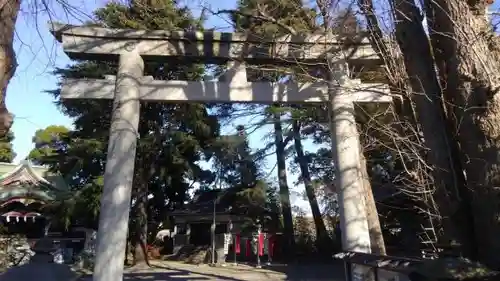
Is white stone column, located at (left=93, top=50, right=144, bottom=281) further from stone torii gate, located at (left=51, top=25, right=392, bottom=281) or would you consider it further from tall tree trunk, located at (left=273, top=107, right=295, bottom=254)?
tall tree trunk, located at (left=273, top=107, right=295, bottom=254)

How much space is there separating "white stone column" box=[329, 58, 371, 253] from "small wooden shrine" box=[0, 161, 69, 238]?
14.7m

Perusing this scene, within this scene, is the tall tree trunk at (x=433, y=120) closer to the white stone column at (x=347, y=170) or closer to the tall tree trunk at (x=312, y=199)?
the white stone column at (x=347, y=170)

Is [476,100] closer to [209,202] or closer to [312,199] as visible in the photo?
[312,199]

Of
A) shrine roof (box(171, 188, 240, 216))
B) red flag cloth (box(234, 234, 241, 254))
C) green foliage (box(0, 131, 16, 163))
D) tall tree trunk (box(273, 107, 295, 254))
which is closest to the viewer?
red flag cloth (box(234, 234, 241, 254))

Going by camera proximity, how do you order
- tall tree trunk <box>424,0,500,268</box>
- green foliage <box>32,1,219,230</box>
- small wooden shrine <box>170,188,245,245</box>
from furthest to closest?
small wooden shrine <box>170,188,245,245</box>
green foliage <box>32,1,219,230</box>
tall tree trunk <box>424,0,500,268</box>

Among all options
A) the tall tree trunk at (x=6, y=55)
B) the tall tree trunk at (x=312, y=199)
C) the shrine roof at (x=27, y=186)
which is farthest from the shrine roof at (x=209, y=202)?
the tall tree trunk at (x=6, y=55)

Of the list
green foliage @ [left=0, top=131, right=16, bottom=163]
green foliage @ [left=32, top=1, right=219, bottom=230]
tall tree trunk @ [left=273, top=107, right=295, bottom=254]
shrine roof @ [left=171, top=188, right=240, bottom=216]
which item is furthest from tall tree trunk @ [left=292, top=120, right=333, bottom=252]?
green foliage @ [left=0, top=131, right=16, bottom=163]

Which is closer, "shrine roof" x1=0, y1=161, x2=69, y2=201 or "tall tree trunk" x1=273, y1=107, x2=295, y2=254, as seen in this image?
"shrine roof" x1=0, y1=161, x2=69, y2=201

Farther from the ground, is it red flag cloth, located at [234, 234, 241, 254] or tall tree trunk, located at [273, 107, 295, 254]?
tall tree trunk, located at [273, 107, 295, 254]

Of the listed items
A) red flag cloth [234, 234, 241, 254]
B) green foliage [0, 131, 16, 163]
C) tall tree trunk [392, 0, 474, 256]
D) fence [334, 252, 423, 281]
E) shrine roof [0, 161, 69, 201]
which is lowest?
fence [334, 252, 423, 281]

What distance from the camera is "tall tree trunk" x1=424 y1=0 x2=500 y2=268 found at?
353 cm

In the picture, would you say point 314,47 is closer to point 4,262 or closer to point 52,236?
point 4,262

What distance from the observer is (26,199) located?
68.4 feet

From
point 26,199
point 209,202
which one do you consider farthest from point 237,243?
point 26,199
